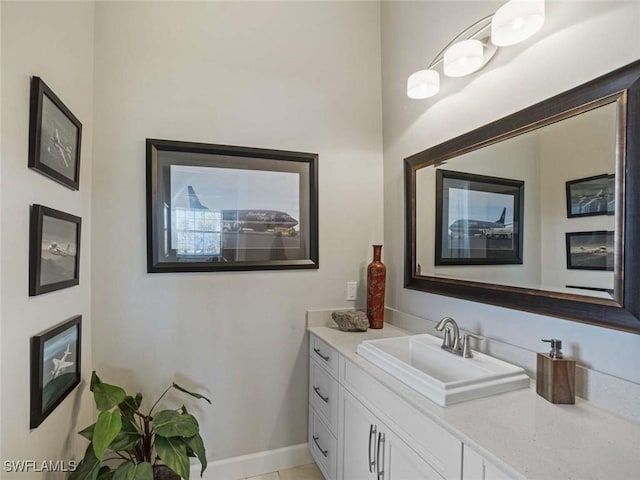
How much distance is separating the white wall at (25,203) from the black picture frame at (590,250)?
6.07 ft

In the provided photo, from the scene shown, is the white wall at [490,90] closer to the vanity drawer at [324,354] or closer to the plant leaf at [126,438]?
the vanity drawer at [324,354]

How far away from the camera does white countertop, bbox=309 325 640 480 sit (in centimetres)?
79

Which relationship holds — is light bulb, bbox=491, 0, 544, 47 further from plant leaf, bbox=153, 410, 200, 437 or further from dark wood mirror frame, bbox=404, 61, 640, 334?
plant leaf, bbox=153, 410, 200, 437

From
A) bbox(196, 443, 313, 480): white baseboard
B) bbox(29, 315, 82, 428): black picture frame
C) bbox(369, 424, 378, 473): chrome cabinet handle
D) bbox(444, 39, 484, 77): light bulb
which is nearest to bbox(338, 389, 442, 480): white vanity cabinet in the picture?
bbox(369, 424, 378, 473): chrome cabinet handle

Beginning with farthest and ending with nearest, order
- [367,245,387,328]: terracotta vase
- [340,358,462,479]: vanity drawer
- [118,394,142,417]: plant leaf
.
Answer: [367,245,387,328]: terracotta vase → [118,394,142,417]: plant leaf → [340,358,462,479]: vanity drawer

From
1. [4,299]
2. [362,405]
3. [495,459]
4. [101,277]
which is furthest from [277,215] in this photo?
[495,459]

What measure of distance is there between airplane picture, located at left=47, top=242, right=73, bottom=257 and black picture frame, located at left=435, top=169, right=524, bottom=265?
5.84 ft

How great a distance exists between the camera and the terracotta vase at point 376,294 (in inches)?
82.7

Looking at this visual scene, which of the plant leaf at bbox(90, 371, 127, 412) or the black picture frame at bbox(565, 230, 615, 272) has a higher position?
the black picture frame at bbox(565, 230, 615, 272)

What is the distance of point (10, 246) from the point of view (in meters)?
1.03

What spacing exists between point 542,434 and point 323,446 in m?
1.34

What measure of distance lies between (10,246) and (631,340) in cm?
193

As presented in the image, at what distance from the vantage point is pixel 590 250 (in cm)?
113

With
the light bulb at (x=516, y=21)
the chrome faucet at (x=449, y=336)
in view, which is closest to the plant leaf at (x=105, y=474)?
the chrome faucet at (x=449, y=336)
